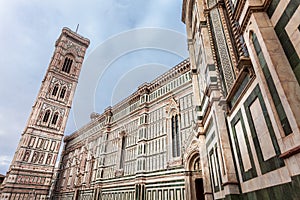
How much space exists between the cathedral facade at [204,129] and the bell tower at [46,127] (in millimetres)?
192

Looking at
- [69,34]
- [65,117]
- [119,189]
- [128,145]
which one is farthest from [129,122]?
[69,34]

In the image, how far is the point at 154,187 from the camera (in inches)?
496

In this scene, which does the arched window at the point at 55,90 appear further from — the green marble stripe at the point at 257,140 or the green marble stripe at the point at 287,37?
the green marble stripe at the point at 287,37

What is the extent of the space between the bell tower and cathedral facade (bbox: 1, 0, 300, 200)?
19 centimetres

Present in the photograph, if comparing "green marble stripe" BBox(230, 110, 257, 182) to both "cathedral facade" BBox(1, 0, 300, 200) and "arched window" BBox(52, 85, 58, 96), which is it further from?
"arched window" BBox(52, 85, 58, 96)

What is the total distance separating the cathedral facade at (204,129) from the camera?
99.4 inches

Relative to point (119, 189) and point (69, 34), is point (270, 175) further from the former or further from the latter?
point (69, 34)

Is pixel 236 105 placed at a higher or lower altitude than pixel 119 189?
higher

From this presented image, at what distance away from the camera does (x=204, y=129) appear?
758 cm

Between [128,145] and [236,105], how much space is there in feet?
46.9

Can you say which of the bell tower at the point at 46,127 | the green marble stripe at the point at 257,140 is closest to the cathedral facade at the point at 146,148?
the bell tower at the point at 46,127

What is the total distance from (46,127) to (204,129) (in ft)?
103

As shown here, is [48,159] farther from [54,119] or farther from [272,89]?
[272,89]

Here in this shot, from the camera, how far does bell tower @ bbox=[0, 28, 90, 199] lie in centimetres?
2618
